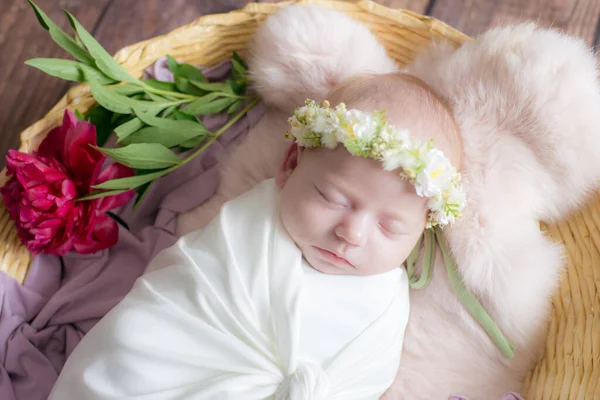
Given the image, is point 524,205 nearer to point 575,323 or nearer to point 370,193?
point 575,323

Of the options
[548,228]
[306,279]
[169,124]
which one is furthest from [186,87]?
[548,228]

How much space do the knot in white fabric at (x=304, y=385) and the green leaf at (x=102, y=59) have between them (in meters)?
0.75

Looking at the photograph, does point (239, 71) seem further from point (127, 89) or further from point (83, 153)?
point (83, 153)

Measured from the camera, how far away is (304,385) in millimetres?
997

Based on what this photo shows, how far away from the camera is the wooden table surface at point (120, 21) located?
5.54 feet

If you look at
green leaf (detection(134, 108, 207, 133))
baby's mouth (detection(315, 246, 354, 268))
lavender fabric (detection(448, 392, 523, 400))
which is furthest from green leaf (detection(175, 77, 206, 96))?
lavender fabric (detection(448, 392, 523, 400))

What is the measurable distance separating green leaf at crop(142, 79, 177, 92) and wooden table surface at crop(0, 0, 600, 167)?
0.40 metres

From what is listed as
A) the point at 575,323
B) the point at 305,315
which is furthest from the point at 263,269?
the point at 575,323

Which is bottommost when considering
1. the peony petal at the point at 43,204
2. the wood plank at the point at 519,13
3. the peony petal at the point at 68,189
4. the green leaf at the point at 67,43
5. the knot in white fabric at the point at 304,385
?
the knot in white fabric at the point at 304,385

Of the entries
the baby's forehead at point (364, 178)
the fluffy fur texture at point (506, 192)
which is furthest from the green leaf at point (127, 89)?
the fluffy fur texture at point (506, 192)

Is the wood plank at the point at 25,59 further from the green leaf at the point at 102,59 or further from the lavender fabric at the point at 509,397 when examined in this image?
the lavender fabric at the point at 509,397

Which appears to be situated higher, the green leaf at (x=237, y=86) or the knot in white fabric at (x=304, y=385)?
the green leaf at (x=237, y=86)

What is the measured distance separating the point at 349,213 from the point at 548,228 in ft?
1.86

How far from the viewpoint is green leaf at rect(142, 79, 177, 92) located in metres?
1.42
